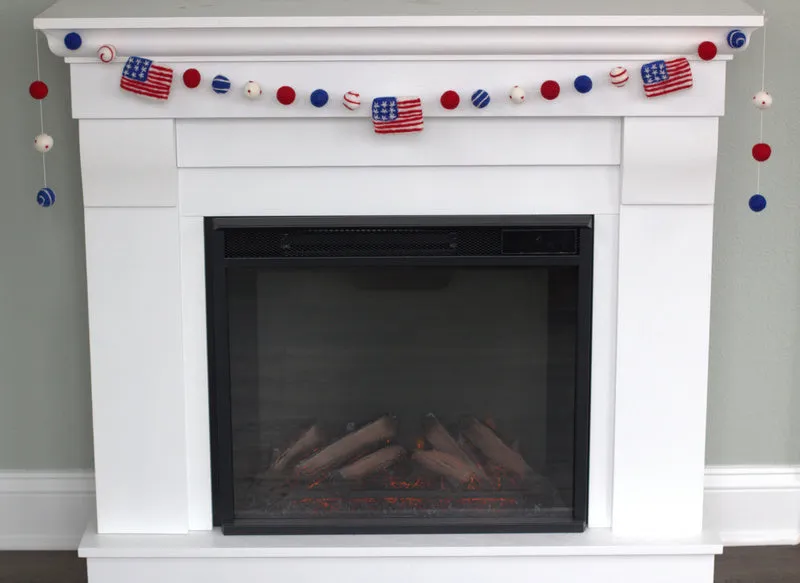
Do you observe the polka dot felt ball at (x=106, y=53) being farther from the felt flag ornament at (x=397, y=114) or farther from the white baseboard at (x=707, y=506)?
the white baseboard at (x=707, y=506)

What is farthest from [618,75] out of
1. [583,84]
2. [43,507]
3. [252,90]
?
[43,507]

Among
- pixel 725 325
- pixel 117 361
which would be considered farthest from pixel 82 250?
pixel 725 325

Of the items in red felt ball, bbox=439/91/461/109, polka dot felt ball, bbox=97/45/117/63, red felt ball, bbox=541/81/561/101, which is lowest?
red felt ball, bbox=439/91/461/109

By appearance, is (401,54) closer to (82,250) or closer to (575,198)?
(575,198)

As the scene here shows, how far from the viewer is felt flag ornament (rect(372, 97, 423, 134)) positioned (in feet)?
6.91

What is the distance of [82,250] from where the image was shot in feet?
8.11

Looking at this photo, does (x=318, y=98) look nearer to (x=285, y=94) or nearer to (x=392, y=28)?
(x=285, y=94)

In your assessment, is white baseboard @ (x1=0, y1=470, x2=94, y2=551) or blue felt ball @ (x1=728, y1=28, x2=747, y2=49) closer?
blue felt ball @ (x1=728, y1=28, x2=747, y2=49)

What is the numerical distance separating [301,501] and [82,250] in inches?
32.3

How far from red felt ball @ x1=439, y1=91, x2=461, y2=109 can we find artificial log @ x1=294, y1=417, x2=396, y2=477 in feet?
2.44

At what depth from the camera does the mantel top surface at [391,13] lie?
204 centimetres

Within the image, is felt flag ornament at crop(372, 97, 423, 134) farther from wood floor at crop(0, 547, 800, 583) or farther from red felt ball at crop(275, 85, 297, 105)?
wood floor at crop(0, 547, 800, 583)

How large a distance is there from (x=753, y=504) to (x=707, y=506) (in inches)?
4.7

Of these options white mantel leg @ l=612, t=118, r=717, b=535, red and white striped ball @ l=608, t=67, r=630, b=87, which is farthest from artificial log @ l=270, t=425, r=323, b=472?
red and white striped ball @ l=608, t=67, r=630, b=87
